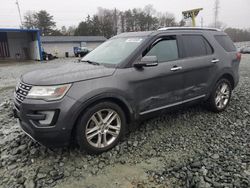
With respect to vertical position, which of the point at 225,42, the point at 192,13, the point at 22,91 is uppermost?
the point at 192,13

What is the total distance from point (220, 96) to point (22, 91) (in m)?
3.94

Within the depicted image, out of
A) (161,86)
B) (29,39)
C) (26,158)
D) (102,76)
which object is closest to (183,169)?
(161,86)

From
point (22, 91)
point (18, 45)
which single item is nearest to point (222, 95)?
point (22, 91)

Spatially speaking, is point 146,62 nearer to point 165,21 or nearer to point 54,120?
point 54,120

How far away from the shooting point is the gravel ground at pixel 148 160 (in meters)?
2.58

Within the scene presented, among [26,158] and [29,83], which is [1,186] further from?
[29,83]

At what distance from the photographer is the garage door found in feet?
96.8

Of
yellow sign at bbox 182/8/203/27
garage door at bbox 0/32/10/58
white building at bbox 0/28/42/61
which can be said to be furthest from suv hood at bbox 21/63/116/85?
garage door at bbox 0/32/10/58

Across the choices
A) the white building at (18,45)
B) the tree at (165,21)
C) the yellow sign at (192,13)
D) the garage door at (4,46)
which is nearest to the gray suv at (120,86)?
the yellow sign at (192,13)

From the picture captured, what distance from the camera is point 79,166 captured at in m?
2.88

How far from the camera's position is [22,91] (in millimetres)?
2928

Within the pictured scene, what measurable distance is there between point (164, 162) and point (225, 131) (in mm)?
1570

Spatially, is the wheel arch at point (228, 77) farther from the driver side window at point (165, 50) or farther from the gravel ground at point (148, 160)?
the driver side window at point (165, 50)

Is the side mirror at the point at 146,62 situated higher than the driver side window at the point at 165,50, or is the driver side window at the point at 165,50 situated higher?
the driver side window at the point at 165,50
